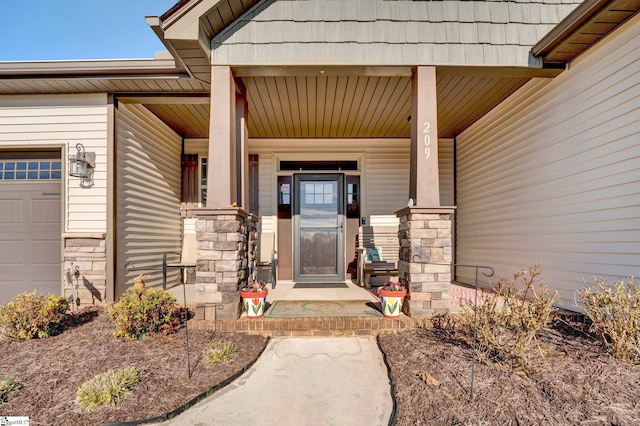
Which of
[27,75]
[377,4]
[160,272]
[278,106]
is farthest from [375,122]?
[27,75]

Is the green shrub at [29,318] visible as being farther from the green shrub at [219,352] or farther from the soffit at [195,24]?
the soffit at [195,24]

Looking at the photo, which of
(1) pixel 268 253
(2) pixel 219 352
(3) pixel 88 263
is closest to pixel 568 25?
(2) pixel 219 352

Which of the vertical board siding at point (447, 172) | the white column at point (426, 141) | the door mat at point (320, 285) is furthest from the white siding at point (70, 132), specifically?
the vertical board siding at point (447, 172)

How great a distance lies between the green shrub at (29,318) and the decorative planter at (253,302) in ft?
5.79

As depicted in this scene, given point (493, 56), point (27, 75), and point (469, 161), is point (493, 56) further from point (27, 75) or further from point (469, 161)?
point (27, 75)

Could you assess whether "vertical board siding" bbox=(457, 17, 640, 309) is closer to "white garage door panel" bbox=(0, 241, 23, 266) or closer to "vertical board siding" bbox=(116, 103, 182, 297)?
"vertical board siding" bbox=(116, 103, 182, 297)

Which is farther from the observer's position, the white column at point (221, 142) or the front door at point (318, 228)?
the front door at point (318, 228)

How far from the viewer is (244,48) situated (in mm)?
3367

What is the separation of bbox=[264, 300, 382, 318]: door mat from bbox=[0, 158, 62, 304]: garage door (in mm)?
2958

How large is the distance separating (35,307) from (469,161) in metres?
6.10

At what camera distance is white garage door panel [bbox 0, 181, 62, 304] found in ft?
13.7

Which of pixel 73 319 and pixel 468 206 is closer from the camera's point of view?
pixel 73 319

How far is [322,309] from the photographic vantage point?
362 centimetres

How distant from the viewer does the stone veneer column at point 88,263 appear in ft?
13.2
